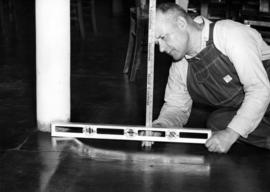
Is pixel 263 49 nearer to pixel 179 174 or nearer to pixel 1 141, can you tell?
pixel 179 174

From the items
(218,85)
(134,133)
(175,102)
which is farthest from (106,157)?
(218,85)

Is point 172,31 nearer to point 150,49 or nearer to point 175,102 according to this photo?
point 150,49

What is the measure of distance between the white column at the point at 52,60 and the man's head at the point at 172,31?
0.64 metres

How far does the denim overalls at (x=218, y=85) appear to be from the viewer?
119 inches

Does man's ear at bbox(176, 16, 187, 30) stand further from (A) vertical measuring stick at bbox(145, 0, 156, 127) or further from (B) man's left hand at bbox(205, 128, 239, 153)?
(B) man's left hand at bbox(205, 128, 239, 153)

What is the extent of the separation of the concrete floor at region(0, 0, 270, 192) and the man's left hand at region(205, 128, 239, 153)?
6cm

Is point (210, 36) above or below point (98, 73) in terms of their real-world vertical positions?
above

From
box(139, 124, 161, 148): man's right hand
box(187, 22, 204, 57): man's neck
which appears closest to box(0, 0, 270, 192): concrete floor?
box(139, 124, 161, 148): man's right hand

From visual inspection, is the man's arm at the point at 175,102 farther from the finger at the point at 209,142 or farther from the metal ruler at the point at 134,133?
the finger at the point at 209,142

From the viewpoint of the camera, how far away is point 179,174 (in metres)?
2.86

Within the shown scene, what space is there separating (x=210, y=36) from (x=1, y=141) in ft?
4.00

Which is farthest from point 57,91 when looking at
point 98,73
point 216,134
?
point 98,73

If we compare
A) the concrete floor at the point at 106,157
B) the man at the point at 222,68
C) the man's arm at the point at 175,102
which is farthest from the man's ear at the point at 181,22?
the concrete floor at the point at 106,157

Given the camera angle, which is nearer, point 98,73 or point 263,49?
point 263,49
